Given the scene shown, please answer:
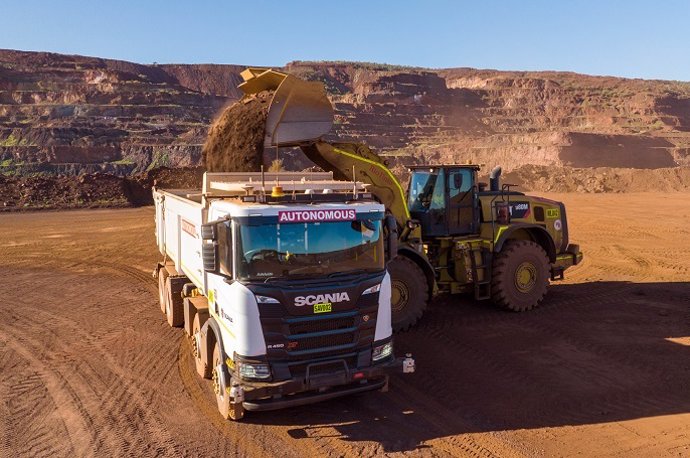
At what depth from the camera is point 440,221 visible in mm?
11188

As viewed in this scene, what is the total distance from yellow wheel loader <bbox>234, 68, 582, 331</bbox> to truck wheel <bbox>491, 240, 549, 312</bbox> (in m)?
0.02

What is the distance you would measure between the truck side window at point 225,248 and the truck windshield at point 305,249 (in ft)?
0.42

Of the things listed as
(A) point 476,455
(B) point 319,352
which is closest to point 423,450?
(A) point 476,455

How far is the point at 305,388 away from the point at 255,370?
1.91 feet

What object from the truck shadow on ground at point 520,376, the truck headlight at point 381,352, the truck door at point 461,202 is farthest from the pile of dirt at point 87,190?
the truck headlight at point 381,352

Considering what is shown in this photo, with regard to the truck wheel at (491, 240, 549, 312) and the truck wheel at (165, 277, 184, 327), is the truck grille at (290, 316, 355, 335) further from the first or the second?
the truck wheel at (491, 240, 549, 312)

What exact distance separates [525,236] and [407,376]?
16.8 ft

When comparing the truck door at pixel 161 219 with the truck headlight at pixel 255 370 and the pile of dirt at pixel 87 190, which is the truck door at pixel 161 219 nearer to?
the truck headlight at pixel 255 370

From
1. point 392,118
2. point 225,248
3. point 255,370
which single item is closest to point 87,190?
point 225,248

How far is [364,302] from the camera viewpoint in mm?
6512

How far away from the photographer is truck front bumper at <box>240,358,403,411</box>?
6.16 meters

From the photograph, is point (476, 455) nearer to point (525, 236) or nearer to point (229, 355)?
point (229, 355)

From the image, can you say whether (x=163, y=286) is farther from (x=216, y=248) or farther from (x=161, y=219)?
(x=216, y=248)

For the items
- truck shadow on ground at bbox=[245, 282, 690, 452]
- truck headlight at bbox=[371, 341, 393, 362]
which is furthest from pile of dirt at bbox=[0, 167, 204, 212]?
truck headlight at bbox=[371, 341, 393, 362]
